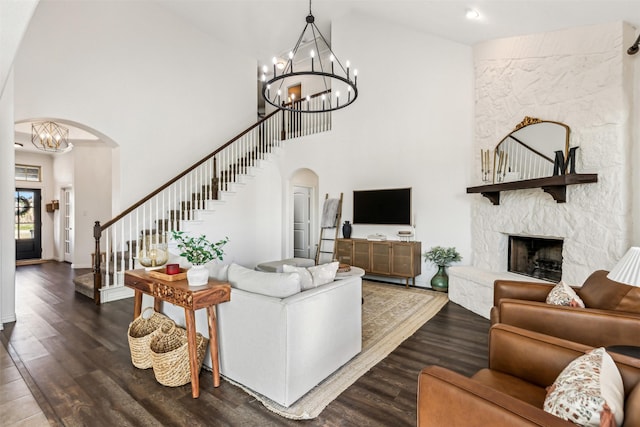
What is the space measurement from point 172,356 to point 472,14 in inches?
199

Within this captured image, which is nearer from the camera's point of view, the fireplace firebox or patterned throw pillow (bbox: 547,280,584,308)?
patterned throw pillow (bbox: 547,280,584,308)

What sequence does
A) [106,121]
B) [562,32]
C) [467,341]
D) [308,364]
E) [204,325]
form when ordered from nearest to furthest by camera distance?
[308,364] → [204,325] → [467,341] → [562,32] → [106,121]

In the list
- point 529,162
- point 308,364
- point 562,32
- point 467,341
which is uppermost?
point 562,32

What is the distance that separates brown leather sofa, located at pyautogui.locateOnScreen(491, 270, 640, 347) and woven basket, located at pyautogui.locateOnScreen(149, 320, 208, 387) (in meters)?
2.37

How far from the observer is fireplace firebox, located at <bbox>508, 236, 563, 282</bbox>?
4.06m

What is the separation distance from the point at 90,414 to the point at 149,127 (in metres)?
5.39

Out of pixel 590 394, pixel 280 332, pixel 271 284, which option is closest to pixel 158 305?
pixel 271 284

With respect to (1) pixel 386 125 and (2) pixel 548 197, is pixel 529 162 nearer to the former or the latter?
(2) pixel 548 197

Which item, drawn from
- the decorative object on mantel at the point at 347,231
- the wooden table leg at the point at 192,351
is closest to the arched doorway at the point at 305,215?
the decorative object on mantel at the point at 347,231

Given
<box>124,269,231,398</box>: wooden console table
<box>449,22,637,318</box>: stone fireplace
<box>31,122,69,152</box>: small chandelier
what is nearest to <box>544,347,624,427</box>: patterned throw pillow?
<box>124,269,231,398</box>: wooden console table

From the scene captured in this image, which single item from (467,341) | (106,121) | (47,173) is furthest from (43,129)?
(467,341)

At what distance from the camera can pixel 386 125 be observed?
609 cm

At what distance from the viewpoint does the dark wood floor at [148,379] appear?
6.68ft

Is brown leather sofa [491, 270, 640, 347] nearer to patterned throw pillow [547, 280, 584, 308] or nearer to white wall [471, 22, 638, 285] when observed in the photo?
patterned throw pillow [547, 280, 584, 308]
